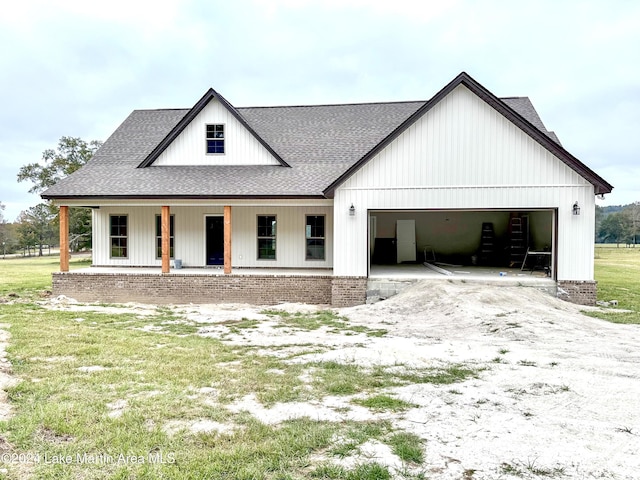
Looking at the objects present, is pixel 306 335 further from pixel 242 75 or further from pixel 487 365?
pixel 242 75

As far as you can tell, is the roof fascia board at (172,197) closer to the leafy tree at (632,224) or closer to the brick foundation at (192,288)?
the brick foundation at (192,288)

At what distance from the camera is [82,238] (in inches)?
1467

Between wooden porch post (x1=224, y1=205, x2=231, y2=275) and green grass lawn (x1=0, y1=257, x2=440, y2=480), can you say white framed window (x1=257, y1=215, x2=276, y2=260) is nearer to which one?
wooden porch post (x1=224, y1=205, x2=231, y2=275)

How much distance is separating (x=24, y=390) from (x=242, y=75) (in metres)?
44.1

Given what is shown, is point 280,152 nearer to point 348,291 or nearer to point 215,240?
point 215,240

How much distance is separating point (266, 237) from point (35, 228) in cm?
5012

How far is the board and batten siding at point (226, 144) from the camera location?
1497 cm

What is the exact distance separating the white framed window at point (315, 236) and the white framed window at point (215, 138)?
409 centimetres

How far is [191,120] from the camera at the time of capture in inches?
590

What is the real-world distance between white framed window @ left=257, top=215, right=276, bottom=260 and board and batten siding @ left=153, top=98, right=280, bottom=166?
6.74 feet

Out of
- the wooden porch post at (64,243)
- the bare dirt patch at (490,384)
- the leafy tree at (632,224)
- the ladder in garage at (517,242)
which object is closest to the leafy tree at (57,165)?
the wooden porch post at (64,243)

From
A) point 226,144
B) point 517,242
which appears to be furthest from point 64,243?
point 517,242

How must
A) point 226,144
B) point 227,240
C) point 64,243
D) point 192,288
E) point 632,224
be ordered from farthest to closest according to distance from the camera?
1. point 632,224
2. point 226,144
3. point 64,243
4. point 227,240
5. point 192,288

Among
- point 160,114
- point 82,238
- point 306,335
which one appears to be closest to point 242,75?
point 82,238
